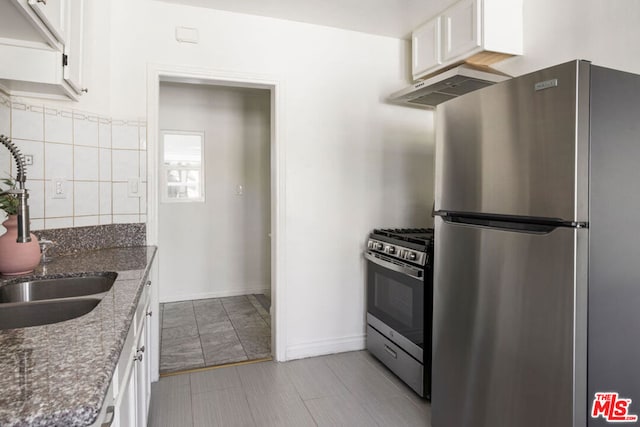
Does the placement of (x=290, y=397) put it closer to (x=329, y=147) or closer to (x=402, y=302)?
(x=402, y=302)

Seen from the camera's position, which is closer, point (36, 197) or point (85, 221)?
point (36, 197)

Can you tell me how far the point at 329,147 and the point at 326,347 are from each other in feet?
5.07

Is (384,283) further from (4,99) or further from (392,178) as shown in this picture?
(4,99)

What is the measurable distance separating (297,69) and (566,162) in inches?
80.2

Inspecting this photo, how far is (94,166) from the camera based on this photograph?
234cm

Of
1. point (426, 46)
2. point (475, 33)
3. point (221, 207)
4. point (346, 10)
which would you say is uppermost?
point (346, 10)

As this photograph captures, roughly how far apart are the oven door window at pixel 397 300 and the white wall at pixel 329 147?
212 mm

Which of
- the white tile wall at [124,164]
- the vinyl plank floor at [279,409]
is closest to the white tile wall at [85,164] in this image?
the white tile wall at [124,164]

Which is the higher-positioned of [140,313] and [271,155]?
[271,155]

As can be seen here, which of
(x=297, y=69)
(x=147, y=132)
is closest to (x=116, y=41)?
(x=147, y=132)

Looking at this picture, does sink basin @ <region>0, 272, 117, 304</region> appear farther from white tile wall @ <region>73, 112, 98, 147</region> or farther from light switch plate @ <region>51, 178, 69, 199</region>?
white tile wall @ <region>73, 112, 98, 147</region>

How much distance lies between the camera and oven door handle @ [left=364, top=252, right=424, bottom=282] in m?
2.33

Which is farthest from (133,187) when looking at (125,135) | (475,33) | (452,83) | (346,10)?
(475,33)

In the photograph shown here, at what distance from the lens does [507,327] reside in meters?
1.48
